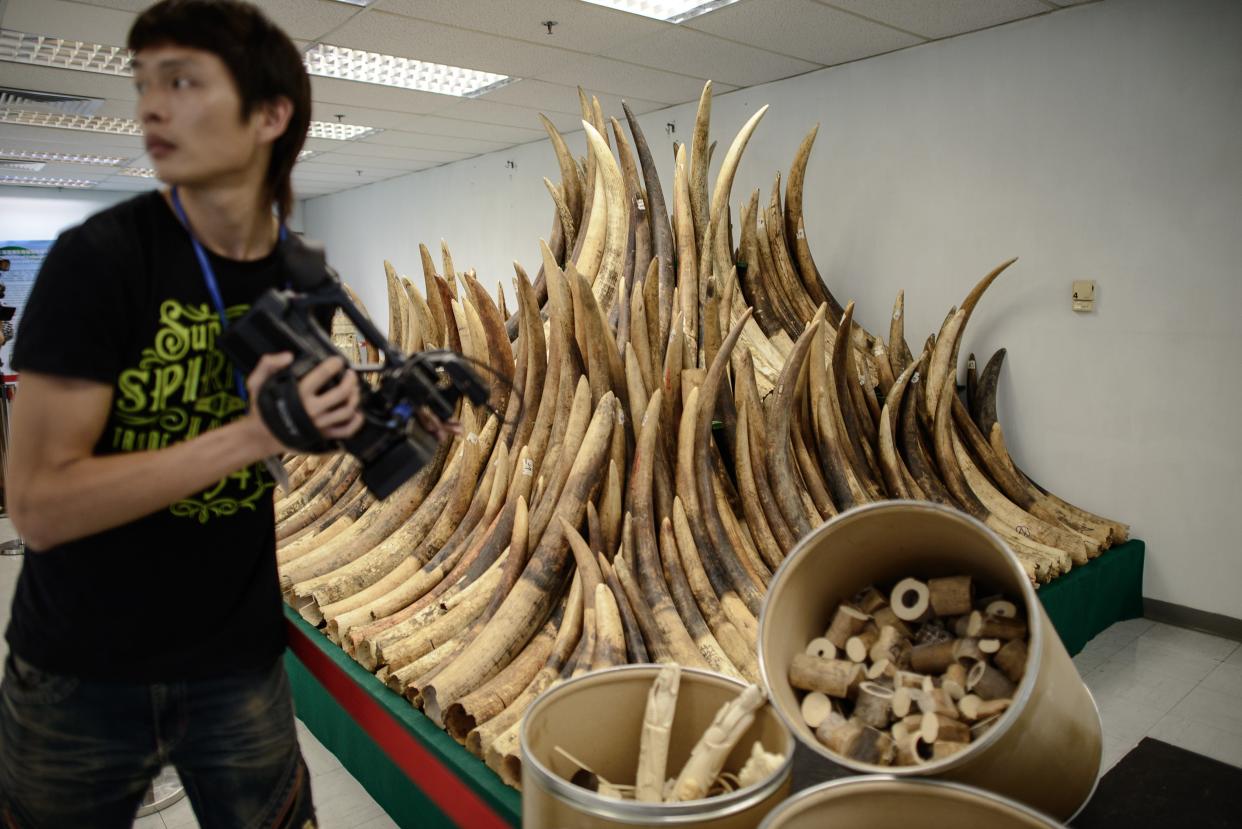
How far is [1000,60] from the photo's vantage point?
397cm

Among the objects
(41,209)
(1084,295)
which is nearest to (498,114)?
(1084,295)

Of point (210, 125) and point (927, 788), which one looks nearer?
point (210, 125)

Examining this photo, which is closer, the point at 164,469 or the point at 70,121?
the point at 164,469

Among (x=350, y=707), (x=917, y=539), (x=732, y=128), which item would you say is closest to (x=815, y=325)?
(x=917, y=539)

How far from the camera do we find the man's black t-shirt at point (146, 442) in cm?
86

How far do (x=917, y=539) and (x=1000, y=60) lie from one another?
3520mm

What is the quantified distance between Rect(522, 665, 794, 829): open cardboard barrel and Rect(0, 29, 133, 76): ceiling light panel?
15.1ft

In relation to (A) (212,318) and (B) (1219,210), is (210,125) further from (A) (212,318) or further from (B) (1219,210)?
(B) (1219,210)

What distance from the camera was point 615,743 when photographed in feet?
4.16

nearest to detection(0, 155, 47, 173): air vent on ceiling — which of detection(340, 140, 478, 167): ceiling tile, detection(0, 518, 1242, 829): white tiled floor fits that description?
detection(340, 140, 478, 167): ceiling tile

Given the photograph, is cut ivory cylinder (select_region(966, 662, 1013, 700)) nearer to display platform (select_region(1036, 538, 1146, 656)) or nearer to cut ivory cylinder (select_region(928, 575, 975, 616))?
cut ivory cylinder (select_region(928, 575, 975, 616))

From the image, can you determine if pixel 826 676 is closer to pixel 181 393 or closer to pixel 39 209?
pixel 181 393

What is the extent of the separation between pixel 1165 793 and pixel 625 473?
4.83 ft

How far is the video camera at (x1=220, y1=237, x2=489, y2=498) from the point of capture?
828mm
